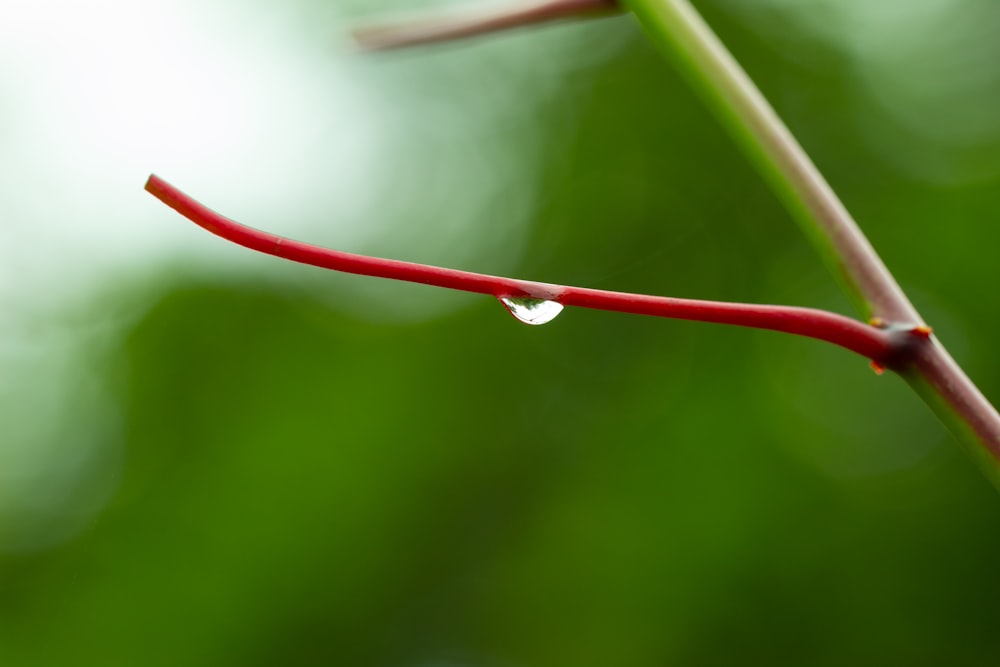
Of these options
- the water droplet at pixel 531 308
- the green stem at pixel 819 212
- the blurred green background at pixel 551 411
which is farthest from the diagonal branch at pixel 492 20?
the blurred green background at pixel 551 411

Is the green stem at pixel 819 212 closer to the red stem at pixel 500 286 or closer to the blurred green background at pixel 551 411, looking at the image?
the red stem at pixel 500 286

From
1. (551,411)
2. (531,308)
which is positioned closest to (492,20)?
(531,308)

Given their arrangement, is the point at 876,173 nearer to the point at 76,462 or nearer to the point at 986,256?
the point at 986,256

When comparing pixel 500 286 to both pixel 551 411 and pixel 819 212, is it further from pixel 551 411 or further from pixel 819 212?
pixel 551 411

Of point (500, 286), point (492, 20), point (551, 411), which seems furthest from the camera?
point (551, 411)

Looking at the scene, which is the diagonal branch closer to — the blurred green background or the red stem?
the red stem

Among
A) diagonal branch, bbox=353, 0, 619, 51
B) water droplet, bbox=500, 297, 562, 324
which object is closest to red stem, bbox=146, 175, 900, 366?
water droplet, bbox=500, 297, 562, 324

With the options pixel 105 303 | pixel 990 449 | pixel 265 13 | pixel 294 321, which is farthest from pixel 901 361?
pixel 265 13
